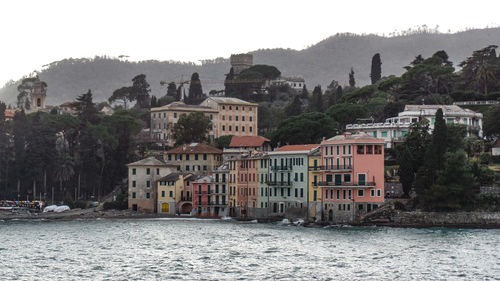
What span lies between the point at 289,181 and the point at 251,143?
2604 cm

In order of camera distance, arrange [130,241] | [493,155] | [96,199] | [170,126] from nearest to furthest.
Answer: [130,241]
[493,155]
[96,199]
[170,126]

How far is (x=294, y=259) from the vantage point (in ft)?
203

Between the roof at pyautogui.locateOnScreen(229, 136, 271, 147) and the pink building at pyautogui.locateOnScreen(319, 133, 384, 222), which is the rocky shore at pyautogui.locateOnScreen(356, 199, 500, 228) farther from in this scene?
the roof at pyautogui.locateOnScreen(229, 136, 271, 147)

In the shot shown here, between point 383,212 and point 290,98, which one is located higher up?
point 290,98

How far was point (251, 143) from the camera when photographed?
12306 cm

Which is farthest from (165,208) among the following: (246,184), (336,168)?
(336,168)

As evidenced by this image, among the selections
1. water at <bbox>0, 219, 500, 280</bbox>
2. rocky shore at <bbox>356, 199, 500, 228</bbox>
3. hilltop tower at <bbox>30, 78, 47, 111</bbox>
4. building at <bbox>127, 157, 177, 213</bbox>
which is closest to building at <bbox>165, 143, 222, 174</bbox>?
building at <bbox>127, 157, 177, 213</bbox>

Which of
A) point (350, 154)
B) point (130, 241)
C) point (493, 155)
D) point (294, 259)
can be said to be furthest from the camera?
point (493, 155)

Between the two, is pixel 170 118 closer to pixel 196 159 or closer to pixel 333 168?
pixel 196 159

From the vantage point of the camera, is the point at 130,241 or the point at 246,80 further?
the point at 246,80

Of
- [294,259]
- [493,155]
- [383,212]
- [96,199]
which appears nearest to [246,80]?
[96,199]

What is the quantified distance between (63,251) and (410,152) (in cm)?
3840

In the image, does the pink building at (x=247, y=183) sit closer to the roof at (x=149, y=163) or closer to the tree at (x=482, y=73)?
the roof at (x=149, y=163)

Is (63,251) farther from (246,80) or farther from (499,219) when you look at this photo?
(246,80)
